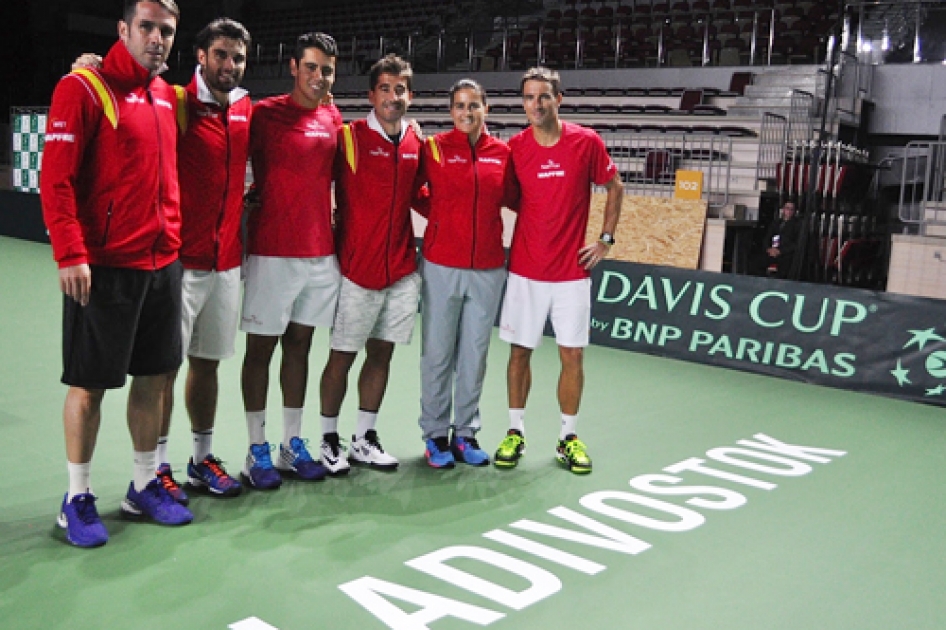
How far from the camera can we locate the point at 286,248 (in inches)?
159

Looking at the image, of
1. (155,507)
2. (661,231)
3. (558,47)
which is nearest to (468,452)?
(155,507)

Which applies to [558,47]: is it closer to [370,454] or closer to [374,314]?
[374,314]

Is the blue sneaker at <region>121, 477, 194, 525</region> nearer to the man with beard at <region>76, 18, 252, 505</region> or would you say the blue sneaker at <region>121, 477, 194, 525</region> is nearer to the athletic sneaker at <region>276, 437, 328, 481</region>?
the man with beard at <region>76, 18, 252, 505</region>

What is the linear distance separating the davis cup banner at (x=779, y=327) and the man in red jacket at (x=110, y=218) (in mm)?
5118

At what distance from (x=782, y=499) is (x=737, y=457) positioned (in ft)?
2.28

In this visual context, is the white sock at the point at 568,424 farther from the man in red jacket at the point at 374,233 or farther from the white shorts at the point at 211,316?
the white shorts at the point at 211,316

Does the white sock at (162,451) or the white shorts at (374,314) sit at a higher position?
the white shorts at (374,314)

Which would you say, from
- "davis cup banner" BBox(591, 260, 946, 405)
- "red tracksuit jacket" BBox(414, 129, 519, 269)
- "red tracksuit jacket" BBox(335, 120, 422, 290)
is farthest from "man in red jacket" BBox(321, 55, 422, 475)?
"davis cup banner" BBox(591, 260, 946, 405)

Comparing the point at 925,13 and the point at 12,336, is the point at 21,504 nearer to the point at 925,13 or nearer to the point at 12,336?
the point at 12,336

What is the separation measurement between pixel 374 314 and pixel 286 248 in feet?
1.83

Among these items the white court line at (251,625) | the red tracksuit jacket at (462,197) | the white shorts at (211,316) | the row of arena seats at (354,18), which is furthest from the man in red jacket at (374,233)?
the row of arena seats at (354,18)

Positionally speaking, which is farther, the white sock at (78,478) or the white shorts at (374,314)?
the white shorts at (374,314)

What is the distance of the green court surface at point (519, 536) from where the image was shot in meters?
3.08

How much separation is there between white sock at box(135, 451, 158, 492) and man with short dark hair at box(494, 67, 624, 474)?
1.71 metres
